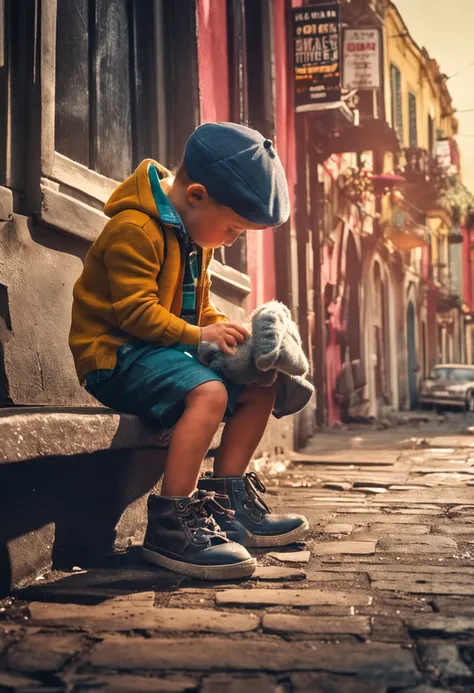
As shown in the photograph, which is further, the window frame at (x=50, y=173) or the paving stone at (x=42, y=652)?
the window frame at (x=50, y=173)

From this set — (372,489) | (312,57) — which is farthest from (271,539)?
(312,57)

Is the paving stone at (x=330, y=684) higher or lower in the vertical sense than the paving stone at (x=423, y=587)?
higher

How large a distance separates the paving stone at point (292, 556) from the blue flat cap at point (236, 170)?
43.1 inches

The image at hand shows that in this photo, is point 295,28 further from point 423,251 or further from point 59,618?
point 423,251

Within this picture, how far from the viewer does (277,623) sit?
2250mm

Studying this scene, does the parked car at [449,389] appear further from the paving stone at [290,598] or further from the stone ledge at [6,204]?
the paving stone at [290,598]

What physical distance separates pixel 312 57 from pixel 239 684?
8.60m

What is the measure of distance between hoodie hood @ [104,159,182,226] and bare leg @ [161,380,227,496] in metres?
0.58

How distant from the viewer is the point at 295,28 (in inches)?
383

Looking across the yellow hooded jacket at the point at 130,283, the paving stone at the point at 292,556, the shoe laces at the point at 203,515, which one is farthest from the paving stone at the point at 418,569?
the yellow hooded jacket at the point at 130,283

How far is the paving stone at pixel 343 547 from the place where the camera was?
3203 millimetres

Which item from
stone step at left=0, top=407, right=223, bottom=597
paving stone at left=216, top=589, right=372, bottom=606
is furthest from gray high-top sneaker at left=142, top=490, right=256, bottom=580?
stone step at left=0, top=407, right=223, bottom=597

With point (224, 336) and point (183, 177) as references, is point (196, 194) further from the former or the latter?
point (224, 336)

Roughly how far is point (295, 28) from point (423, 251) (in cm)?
1719
